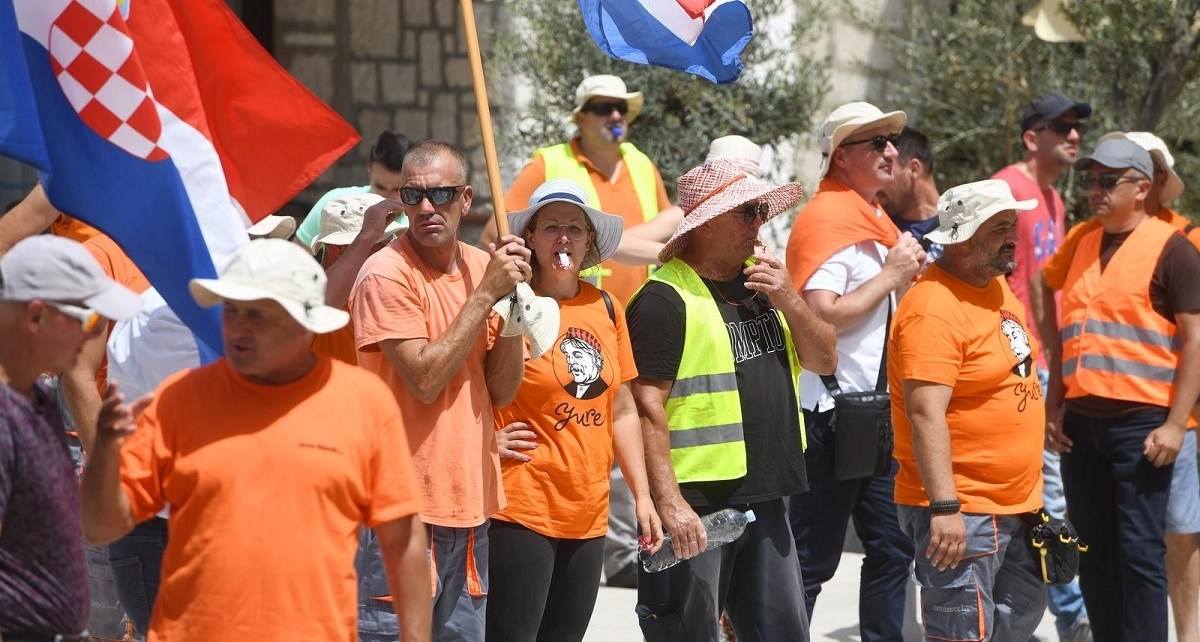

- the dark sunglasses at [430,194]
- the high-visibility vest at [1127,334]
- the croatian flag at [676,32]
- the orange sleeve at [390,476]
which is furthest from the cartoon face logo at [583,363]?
the high-visibility vest at [1127,334]

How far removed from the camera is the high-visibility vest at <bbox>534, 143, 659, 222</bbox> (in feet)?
24.0

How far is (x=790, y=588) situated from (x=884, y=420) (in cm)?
107

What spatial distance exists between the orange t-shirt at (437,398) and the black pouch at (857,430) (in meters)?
1.74

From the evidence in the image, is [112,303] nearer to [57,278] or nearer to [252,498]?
[57,278]

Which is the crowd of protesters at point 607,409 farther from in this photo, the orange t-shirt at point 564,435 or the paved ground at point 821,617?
the paved ground at point 821,617

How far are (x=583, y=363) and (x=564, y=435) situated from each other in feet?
0.73

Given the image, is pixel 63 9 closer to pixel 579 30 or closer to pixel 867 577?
pixel 867 577

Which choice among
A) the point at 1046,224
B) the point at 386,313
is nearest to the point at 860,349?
the point at 1046,224

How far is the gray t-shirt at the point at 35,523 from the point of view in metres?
3.11

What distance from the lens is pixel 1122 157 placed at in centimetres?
645

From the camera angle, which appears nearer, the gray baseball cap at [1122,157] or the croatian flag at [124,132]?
the croatian flag at [124,132]

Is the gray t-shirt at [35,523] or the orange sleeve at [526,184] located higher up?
the orange sleeve at [526,184]

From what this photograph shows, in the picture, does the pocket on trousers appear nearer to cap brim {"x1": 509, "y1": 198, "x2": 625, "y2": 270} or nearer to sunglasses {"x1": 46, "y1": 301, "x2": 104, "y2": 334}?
cap brim {"x1": 509, "y1": 198, "x2": 625, "y2": 270}

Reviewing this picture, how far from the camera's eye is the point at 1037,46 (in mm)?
10805
